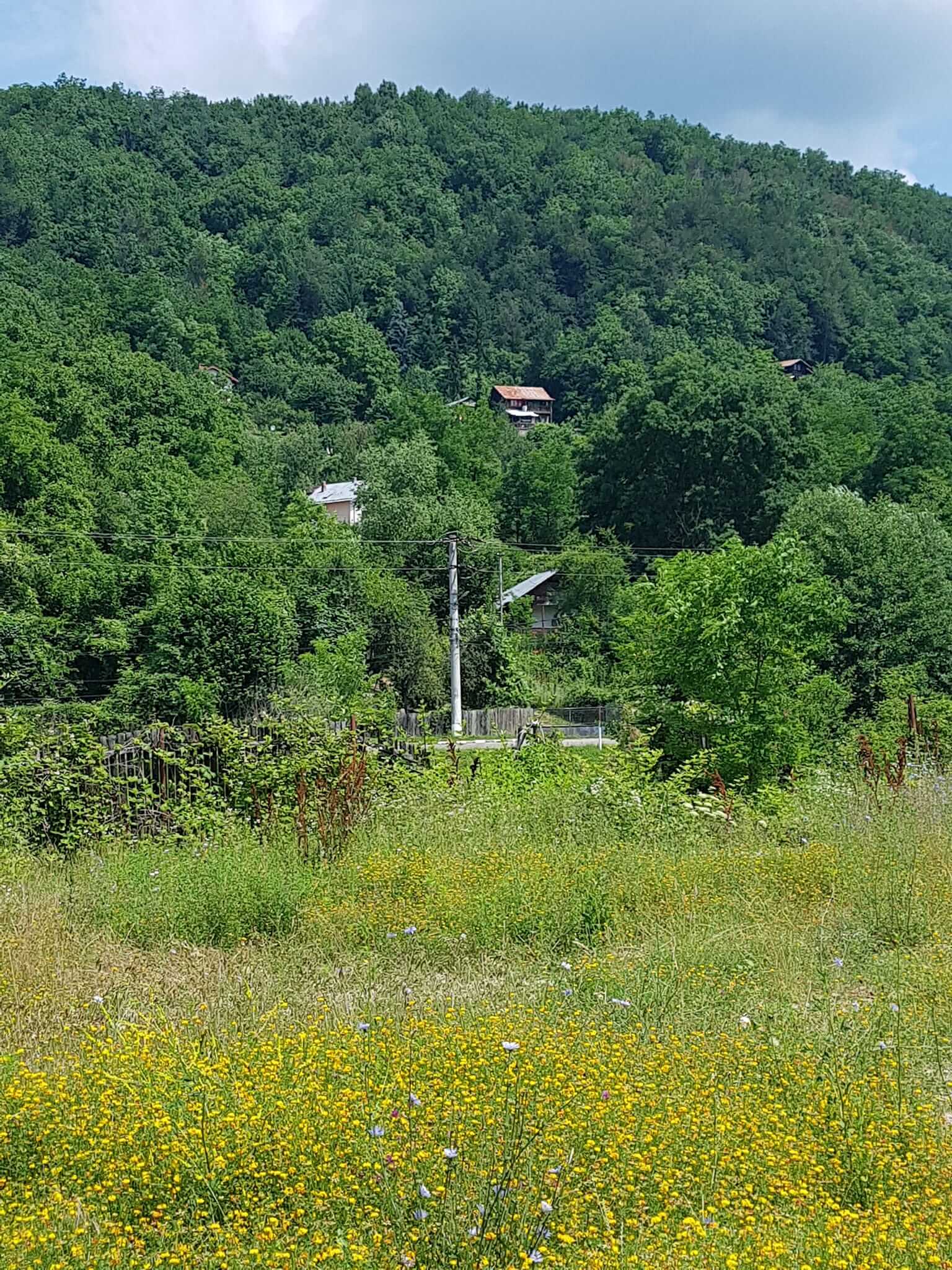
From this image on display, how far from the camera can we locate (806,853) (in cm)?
704

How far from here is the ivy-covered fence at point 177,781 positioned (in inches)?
336

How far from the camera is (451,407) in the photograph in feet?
251

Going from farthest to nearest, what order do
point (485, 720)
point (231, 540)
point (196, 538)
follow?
point (231, 540) → point (196, 538) → point (485, 720)

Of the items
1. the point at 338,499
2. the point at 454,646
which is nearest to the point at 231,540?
the point at 454,646

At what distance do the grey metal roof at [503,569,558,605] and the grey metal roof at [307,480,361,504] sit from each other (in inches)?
634

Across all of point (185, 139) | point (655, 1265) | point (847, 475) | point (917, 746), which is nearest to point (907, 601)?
point (917, 746)

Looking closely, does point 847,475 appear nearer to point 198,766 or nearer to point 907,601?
point 907,601

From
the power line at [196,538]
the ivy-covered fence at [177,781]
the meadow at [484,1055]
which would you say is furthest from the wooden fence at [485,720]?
the meadow at [484,1055]

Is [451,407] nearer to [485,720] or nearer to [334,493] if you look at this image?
[334,493]

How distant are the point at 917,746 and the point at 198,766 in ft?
22.0

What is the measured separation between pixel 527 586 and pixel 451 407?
29691 mm

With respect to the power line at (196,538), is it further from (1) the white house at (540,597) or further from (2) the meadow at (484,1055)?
(2) the meadow at (484,1055)

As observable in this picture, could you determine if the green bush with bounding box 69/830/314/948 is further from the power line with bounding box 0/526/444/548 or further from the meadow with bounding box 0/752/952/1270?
the power line with bounding box 0/526/444/548

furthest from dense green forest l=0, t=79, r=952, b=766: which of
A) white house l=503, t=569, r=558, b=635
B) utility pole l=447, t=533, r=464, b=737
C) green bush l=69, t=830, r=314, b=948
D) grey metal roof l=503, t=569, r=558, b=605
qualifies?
green bush l=69, t=830, r=314, b=948
